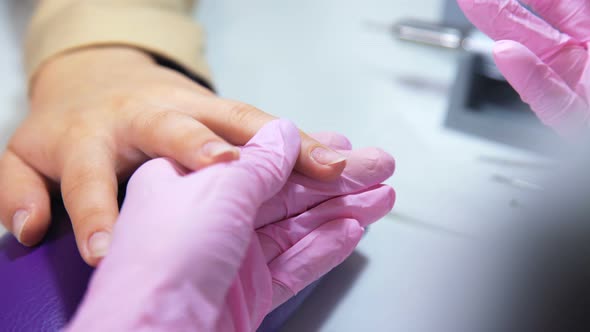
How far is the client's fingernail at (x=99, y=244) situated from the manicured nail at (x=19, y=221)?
0.43 feet

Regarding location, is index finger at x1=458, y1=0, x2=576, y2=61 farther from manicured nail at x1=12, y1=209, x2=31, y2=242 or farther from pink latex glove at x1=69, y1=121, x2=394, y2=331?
manicured nail at x1=12, y1=209, x2=31, y2=242

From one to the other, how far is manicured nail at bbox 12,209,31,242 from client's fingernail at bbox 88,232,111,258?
0.43 ft

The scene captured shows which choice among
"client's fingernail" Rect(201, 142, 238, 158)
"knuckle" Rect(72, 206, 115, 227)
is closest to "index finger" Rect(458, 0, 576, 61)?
"client's fingernail" Rect(201, 142, 238, 158)

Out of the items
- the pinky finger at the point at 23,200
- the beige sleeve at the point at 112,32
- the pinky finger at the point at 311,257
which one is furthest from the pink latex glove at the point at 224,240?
the beige sleeve at the point at 112,32

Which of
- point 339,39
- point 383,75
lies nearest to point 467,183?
point 383,75

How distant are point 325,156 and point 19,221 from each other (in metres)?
0.38

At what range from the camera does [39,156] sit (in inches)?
26.8

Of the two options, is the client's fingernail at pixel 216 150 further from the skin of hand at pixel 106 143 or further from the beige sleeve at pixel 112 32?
the beige sleeve at pixel 112 32

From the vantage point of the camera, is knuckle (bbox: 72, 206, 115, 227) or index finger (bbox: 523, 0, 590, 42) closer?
knuckle (bbox: 72, 206, 115, 227)

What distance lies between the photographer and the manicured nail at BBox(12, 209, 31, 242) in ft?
1.92

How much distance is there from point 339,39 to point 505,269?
628 mm

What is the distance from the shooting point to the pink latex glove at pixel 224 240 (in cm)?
38

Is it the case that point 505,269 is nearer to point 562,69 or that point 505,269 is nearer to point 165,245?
point 562,69

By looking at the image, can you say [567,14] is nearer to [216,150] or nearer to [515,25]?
[515,25]
